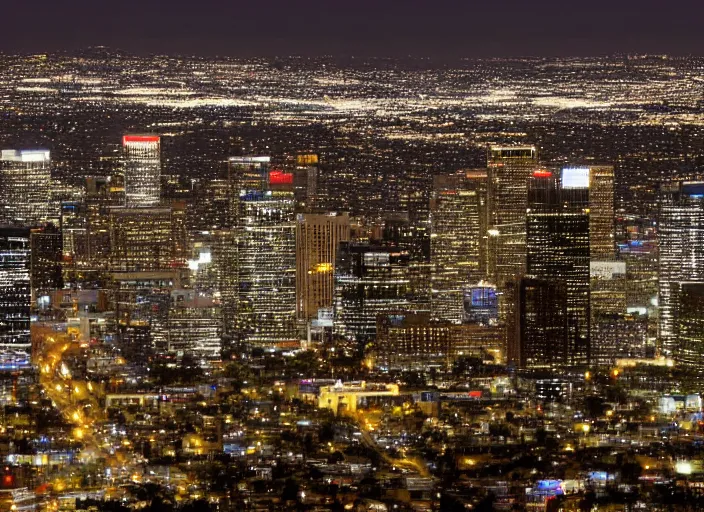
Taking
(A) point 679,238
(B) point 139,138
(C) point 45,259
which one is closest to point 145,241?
(C) point 45,259

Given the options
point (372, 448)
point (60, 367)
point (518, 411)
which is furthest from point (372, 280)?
point (372, 448)

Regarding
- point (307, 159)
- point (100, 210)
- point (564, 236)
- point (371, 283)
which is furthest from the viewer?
point (100, 210)

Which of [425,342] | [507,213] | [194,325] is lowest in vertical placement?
[425,342]

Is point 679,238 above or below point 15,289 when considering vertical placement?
above

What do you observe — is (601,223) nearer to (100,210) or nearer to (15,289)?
(100,210)

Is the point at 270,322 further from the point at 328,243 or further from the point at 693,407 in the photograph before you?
the point at 693,407

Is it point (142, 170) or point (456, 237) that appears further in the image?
point (456, 237)

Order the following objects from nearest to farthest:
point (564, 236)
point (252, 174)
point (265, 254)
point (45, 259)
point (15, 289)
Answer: point (15, 289)
point (45, 259)
point (564, 236)
point (252, 174)
point (265, 254)
